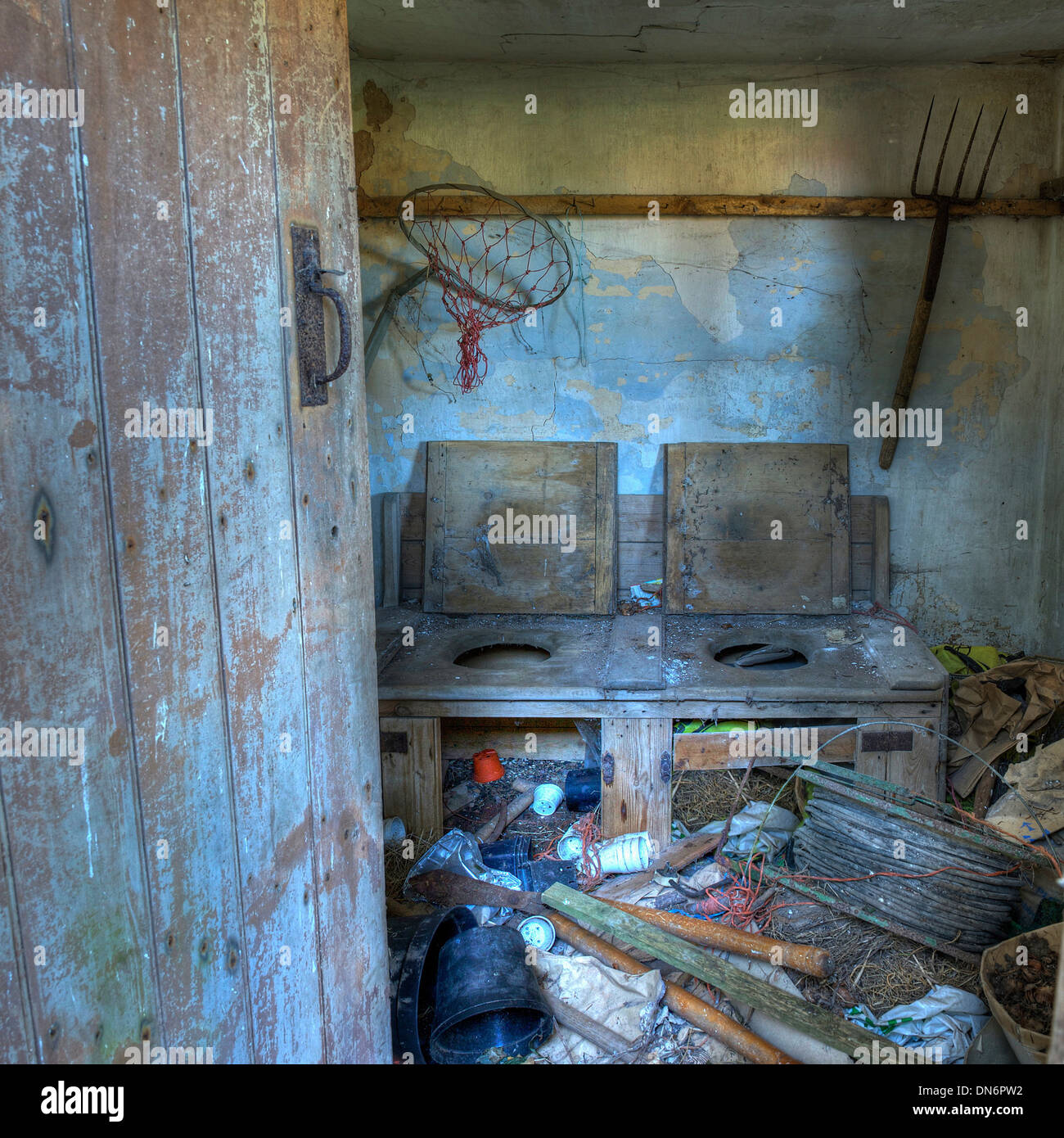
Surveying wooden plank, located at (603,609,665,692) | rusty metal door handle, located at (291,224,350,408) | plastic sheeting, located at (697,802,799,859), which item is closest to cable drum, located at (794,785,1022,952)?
plastic sheeting, located at (697,802,799,859)

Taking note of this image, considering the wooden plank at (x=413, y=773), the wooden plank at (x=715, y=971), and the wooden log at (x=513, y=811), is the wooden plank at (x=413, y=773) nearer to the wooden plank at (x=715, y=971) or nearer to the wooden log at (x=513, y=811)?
the wooden log at (x=513, y=811)

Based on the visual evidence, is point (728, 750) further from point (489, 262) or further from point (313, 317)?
point (489, 262)

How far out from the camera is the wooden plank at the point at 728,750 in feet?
10.2

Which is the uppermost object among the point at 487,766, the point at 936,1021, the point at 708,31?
the point at 708,31

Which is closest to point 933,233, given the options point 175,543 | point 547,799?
point 547,799

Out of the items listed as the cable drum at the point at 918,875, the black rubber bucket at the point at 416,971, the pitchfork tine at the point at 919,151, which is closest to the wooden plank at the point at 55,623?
the black rubber bucket at the point at 416,971

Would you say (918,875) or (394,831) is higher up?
(918,875)

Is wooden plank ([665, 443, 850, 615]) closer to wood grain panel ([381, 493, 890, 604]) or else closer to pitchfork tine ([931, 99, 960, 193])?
wood grain panel ([381, 493, 890, 604])

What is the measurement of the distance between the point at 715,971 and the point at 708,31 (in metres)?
3.40

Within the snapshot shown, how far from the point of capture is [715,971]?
226 cm

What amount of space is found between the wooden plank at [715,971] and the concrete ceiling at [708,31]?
3.11m

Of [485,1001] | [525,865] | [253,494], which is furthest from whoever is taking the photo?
[525,865]

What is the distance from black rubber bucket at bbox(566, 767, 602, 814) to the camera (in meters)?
3.43

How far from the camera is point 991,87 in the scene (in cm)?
382
